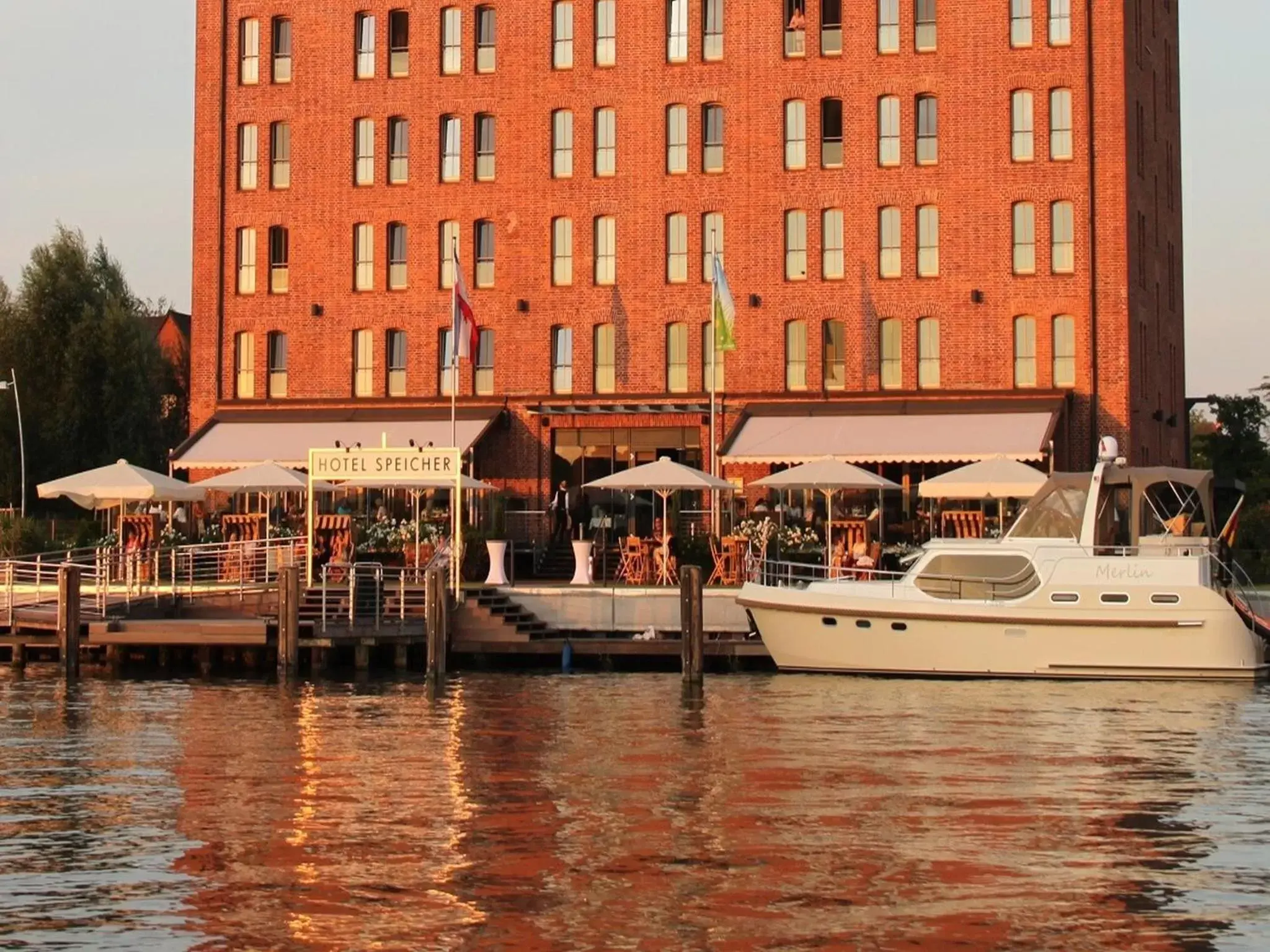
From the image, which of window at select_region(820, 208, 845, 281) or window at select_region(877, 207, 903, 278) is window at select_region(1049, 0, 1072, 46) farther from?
window at select_region(820, 208, 845, 281)

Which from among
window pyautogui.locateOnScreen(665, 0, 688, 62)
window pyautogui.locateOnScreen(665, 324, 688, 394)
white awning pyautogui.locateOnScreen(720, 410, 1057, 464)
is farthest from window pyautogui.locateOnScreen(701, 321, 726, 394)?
window pyautogui.locateOnScreen(665, 0, 688, 62)

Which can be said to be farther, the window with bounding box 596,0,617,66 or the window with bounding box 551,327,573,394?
the window with bounding box 596,0,617,66

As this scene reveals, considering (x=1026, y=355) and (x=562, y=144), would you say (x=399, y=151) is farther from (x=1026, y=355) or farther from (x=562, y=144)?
(x=1026, y=355)

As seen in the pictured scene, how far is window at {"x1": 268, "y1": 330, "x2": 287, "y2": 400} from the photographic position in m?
63.2

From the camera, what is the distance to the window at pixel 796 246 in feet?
194

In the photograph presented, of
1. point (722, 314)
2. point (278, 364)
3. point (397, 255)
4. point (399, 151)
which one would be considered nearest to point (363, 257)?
point (397, 255)

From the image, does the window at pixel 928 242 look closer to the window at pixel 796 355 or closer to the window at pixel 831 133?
the window at pixel 831 133

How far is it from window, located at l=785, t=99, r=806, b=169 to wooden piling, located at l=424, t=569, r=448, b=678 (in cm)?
2317

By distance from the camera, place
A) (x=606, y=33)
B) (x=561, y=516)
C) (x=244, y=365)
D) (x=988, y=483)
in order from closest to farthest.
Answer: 1. (x=988, y=483)
2. (x=561, y=516)
3. (x=606, y=33)
4. (x=244, y=365)

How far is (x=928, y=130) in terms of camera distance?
58.6 m

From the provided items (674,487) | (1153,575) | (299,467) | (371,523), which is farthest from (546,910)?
(299,467)

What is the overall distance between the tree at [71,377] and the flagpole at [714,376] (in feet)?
100

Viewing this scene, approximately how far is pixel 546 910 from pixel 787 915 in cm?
204

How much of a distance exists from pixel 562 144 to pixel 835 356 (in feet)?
32.3
